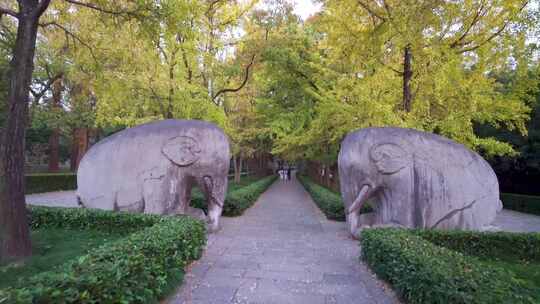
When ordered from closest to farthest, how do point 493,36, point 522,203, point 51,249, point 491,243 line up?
1. point 51,249
2. point 491,243
3. point 493,36
4. point 522,203

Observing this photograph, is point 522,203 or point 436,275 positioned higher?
point 436,275

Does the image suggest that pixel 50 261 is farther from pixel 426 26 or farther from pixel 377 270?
pixel 426 26

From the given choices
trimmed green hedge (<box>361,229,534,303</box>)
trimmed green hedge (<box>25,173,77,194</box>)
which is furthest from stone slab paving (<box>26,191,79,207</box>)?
trimmed green hedge (<box>361,229,534,303</box>)

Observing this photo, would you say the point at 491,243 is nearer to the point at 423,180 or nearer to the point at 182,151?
the point at 423,180

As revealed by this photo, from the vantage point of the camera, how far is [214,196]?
7.99 meters

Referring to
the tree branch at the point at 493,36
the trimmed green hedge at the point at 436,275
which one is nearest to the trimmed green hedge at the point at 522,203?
the tree branch at the point at 493,36

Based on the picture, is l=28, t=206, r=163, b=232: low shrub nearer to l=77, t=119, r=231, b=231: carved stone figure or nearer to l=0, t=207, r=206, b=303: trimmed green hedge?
l=0, t=207, r=206, b=303: trimmed green hedge

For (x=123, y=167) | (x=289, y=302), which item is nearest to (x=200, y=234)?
(x=289, y=302)

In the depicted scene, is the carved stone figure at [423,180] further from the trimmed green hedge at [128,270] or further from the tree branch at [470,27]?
the trimmed green hedge at [128,270]

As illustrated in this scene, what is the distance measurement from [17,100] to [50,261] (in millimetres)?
2687

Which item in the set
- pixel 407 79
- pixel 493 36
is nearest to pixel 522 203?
pixel 493 36

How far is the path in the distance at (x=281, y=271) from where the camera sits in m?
4.37

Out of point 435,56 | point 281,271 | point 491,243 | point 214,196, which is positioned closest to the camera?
point 281,271

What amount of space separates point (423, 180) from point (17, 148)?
7947 mm
